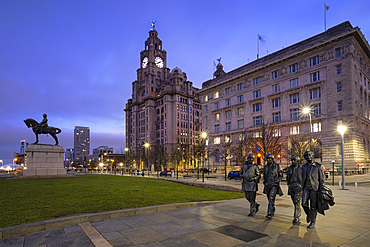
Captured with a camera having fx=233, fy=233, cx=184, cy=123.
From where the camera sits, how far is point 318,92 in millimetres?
51531

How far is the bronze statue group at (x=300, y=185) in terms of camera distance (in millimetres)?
7258

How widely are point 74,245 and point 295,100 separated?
58.1m

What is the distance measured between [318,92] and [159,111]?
74.0 m

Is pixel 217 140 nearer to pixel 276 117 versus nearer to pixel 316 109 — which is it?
pixel 276 117

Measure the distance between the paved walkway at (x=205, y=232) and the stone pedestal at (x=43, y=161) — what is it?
98.1 feet

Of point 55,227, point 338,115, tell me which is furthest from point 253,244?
point 338,115

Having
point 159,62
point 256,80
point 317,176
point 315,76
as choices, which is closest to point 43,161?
point 317,176

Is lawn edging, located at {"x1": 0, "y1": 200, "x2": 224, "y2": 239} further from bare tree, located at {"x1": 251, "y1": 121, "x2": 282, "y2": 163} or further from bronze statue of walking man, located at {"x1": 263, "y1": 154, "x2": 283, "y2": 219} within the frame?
bare tree, located at {"x1": 251, "y1": 121, "x2": 282, "y2": 163}

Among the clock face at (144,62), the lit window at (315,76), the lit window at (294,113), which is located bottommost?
the lit window at (294,113)

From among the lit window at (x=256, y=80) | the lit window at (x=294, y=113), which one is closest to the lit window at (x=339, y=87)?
the lit window at (x=294, y=113)

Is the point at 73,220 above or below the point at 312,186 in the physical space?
below

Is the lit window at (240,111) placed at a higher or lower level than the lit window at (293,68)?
lower

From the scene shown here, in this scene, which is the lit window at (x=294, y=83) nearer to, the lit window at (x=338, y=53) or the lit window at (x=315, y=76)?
the lit window at (x=315, y=76)

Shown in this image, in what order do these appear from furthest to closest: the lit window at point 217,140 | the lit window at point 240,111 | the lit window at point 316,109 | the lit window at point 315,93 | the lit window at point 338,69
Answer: the lit window at point 217,140
the lit window at point 240,111
the lit window at point 315,93
the lit window at point 316,109
the lit window at point 338,69
